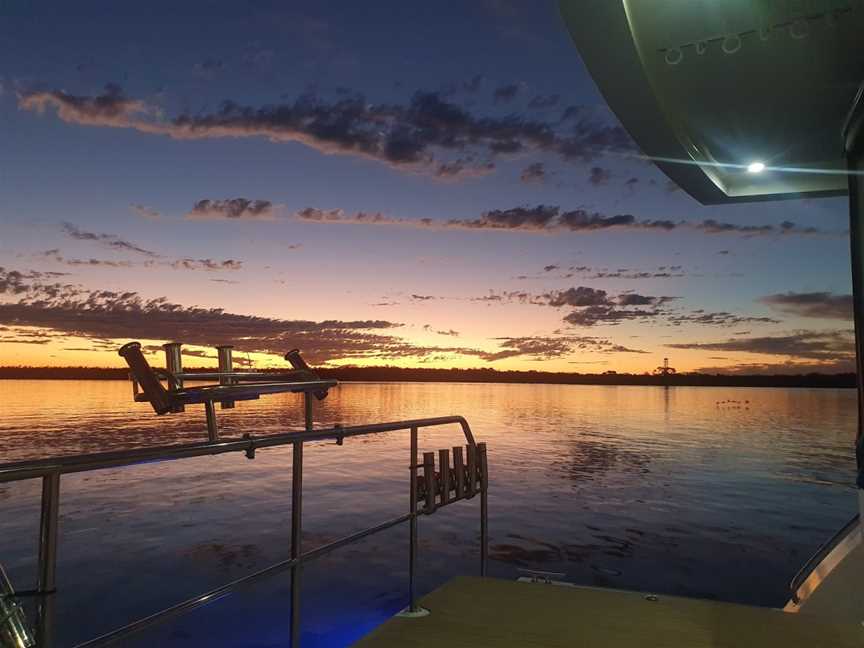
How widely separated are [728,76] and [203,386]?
8.57 ft

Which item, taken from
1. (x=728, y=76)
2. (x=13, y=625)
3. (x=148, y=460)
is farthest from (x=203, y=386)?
(x=728, y=76)

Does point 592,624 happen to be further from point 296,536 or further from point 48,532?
point 48,532

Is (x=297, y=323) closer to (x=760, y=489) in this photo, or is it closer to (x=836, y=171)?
(x=760, y=489)

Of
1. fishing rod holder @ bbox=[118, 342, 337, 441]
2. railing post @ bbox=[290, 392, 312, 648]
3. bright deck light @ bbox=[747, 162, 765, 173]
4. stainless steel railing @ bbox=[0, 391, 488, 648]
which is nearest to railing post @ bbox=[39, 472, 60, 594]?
stainless steel railing @ bbox=[0, 391, 488, 648]

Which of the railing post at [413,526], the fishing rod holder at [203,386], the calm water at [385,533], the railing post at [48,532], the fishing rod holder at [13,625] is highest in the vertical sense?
the fishing rod holder at [203,386]

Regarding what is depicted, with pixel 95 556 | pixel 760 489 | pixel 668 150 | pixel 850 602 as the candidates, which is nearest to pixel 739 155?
pixel 668 150

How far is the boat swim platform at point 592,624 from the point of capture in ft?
7.82

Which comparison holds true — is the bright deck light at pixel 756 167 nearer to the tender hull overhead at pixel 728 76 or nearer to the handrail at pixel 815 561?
the tender hull overhead at pixel 728 76

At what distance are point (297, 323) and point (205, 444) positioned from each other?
42484 millimetres

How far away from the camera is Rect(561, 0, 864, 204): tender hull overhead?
2516 mm

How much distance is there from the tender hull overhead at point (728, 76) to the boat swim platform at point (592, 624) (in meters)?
2.27

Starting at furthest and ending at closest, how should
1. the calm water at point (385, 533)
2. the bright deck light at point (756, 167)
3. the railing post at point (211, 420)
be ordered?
1. the calm water at point (385, 533)
2. the bright deck light at point (756, 167)
3. the railing post at point (211, 420)

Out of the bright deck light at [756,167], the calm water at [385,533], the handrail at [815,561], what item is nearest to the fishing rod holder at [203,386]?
the handrail at [815,561]

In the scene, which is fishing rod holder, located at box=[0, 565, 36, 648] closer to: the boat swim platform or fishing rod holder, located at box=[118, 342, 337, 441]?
fishing rod holder, located at box=[118, 342, 337, 441]
